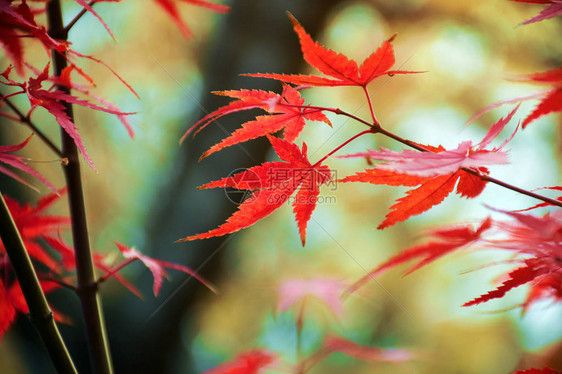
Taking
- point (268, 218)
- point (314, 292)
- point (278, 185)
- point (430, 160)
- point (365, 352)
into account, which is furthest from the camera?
point (268, 218)

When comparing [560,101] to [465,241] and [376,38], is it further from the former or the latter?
[376,38]

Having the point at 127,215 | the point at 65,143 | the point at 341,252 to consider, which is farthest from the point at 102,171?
the point at 65,143

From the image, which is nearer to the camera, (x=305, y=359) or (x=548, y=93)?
(x=548, y=93)

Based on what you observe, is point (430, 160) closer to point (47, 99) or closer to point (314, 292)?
point (47, 99)

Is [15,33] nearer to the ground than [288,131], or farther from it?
farther from it

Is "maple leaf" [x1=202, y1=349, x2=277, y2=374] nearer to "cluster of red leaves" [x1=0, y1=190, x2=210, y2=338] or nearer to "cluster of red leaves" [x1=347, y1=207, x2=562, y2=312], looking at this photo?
"cluster of red leaves" [x1=0, y1=190, x2=210, y2=338]

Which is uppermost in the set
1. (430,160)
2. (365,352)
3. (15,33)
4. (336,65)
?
(15,33)

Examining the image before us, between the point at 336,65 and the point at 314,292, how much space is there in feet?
1.64

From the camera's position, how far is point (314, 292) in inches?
29.8

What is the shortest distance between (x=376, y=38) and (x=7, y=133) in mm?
1771

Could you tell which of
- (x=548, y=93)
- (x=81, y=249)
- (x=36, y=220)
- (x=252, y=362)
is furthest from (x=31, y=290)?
(x=548, y=93)

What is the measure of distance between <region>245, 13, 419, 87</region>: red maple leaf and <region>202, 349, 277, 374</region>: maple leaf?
1.24 feet

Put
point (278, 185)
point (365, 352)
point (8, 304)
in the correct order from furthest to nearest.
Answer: point (365, 352)
point (8, 304)
point (278, 185)

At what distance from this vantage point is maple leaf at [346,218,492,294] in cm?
31
